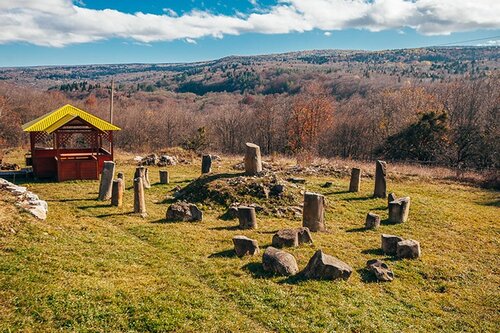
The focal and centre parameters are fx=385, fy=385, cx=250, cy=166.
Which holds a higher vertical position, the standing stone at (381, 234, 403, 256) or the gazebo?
the gazebo

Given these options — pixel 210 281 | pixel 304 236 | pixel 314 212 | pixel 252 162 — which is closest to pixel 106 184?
pixel 252 162

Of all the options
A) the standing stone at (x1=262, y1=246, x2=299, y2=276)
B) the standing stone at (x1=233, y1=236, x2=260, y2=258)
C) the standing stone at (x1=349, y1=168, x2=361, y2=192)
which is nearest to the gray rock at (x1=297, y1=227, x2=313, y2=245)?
the standing stone at (x1=233, y1=236, x2=260, y2=258)

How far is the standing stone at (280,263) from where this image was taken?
11.2m

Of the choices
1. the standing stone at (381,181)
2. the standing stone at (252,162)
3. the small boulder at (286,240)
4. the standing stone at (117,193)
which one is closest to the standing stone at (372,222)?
the small boulder at (286,240)

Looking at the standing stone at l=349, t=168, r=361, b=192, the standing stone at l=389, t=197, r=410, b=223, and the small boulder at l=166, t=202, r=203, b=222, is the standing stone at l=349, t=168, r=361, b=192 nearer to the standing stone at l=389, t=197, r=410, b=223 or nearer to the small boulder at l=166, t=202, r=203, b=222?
the standing stone at l=389, t=197, r=410, b=223

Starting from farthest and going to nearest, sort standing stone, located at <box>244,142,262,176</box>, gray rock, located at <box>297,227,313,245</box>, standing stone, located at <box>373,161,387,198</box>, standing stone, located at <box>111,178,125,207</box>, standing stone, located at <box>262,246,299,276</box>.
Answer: standing stone, located at <box>373,161,387,198</box> → standing stone, located at <box>244,142,262,176</box> → standing stone, located at <box>111,178,125,207</box> → gray rock, located at <box>297,227,313,245</box> → standing stone, located at <box>262,246,299,276</box>

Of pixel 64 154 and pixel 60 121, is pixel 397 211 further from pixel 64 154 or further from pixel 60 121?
pixel 64 154

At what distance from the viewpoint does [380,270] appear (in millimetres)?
11680

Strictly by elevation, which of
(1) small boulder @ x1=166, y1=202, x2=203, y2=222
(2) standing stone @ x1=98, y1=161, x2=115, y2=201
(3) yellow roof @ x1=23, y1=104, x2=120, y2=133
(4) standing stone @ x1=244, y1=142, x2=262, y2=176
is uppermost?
(3) yellow roof @ x1=23, y1=104, x2=120, y2=133

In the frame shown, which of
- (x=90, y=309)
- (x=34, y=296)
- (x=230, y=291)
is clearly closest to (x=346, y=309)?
(x=230, y=291)

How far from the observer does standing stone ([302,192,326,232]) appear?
15.9 meters

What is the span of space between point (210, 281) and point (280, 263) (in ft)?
6.85

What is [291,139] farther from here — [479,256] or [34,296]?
[34,296]

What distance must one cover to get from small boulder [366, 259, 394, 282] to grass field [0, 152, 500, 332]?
0.83 feet
